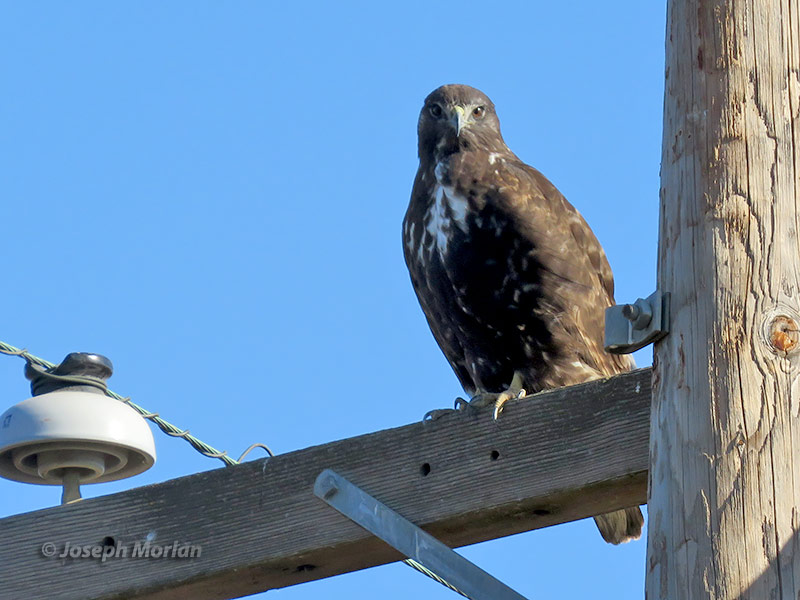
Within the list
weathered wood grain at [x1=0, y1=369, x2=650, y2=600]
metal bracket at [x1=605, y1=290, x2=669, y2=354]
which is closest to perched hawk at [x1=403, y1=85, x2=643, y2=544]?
weathered wood grain at [x1=0, y1=369, x2=650, y2=600]

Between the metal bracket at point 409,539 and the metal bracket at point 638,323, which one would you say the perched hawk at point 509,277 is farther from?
the metal bracket at point 638,323

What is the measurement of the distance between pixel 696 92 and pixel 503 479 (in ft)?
2.75

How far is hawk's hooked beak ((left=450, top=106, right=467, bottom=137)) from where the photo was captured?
5094 mm

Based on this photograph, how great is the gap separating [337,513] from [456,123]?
2.61 meters

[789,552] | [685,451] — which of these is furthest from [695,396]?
[789,552]

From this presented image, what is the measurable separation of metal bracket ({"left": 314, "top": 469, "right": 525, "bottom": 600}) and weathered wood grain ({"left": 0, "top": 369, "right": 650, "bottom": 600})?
0.03 meters

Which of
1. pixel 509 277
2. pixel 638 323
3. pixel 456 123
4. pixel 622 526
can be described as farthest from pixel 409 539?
pixel 456 123

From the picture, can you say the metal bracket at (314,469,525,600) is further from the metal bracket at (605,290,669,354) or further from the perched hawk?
the perched hawk

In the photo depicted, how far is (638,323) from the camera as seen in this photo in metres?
2.34

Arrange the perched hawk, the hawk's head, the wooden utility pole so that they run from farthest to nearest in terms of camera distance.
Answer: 1. the hawk's head
2. the perched hawk
3. the wooden utility pole

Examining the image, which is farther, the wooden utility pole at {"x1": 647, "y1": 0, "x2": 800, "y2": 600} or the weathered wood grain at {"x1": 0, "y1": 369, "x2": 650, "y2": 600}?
the weathered wood grain at {"x1": 0, "y1": 369, "x2": 650, "y2": 600}

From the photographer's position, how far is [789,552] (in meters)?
2.02

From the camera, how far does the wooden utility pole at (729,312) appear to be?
206 centimetres

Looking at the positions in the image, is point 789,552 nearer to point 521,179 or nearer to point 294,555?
point 294,555
